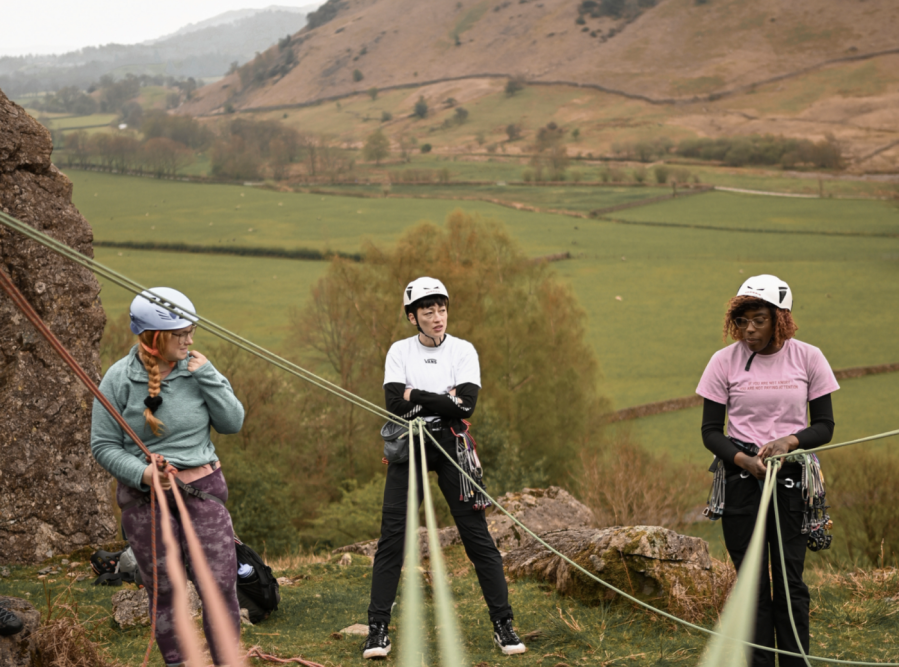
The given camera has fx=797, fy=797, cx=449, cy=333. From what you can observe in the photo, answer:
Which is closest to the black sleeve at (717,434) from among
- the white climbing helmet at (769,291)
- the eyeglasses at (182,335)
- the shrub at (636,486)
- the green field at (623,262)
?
the white climbing helmet at (769,291)

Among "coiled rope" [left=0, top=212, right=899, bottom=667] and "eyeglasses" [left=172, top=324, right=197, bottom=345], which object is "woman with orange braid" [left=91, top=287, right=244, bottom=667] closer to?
"eyeglasses" [left=172, top=324, right=197, bottom=345]

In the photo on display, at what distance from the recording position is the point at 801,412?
3.78 meters

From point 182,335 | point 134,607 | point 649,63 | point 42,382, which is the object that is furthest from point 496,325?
point 649,63

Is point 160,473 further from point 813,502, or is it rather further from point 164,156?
point 164,156

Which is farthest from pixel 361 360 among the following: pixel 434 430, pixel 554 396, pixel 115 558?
pixel 434 430

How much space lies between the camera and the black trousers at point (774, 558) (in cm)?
373

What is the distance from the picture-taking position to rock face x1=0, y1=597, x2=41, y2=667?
378 centimetres

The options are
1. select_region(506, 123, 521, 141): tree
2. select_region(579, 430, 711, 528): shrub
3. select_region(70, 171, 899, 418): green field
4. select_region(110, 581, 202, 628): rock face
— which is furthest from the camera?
select_region(506, 123, 521, 141): tree

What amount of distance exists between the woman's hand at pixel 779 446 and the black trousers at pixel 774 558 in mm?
140

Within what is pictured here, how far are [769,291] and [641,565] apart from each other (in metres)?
2.42

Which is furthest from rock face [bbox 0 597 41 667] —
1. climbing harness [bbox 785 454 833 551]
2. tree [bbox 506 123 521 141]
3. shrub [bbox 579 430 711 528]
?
tree [bbox 506 123 521 141]

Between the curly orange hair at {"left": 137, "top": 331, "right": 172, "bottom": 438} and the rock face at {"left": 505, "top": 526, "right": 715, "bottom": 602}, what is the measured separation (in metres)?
3.29

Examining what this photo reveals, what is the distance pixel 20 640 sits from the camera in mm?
3871

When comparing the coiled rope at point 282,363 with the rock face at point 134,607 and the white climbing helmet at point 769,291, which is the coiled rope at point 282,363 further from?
the rock face at point 134,607
